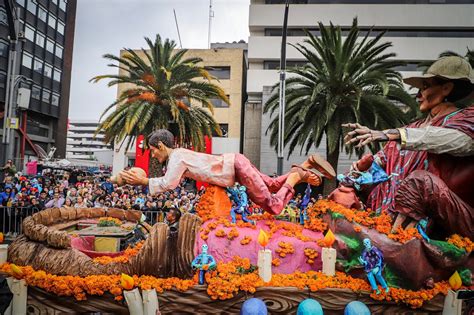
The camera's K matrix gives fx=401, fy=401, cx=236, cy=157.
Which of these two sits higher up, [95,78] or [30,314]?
[95,78]

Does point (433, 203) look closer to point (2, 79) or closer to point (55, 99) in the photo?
point (2, 79)

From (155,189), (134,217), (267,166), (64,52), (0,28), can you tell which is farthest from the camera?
(64,52)

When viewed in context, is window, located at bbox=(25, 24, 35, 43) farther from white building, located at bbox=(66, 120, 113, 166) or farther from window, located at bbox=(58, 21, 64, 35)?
white building, located at bbox=(66, 120, 113, 166)

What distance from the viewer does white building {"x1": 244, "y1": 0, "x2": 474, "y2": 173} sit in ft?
84.0

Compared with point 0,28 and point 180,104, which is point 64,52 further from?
point 180,104

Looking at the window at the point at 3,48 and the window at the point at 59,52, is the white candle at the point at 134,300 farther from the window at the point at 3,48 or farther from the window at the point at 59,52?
the window at the point at 59,52

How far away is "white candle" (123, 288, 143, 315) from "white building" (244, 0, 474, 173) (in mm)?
21759

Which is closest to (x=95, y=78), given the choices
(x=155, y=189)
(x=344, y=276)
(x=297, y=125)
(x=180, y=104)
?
(x=180, y=104)

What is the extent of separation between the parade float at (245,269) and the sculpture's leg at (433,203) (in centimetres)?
15

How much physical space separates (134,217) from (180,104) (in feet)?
31.4

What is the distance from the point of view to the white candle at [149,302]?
3688 millimetres

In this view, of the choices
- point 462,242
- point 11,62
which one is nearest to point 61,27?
point 11,62

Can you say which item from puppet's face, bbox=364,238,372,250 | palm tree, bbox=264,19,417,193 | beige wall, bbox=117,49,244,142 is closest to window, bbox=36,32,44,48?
beige wall, bbox=117,49,244,142

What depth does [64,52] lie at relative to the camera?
127ft
